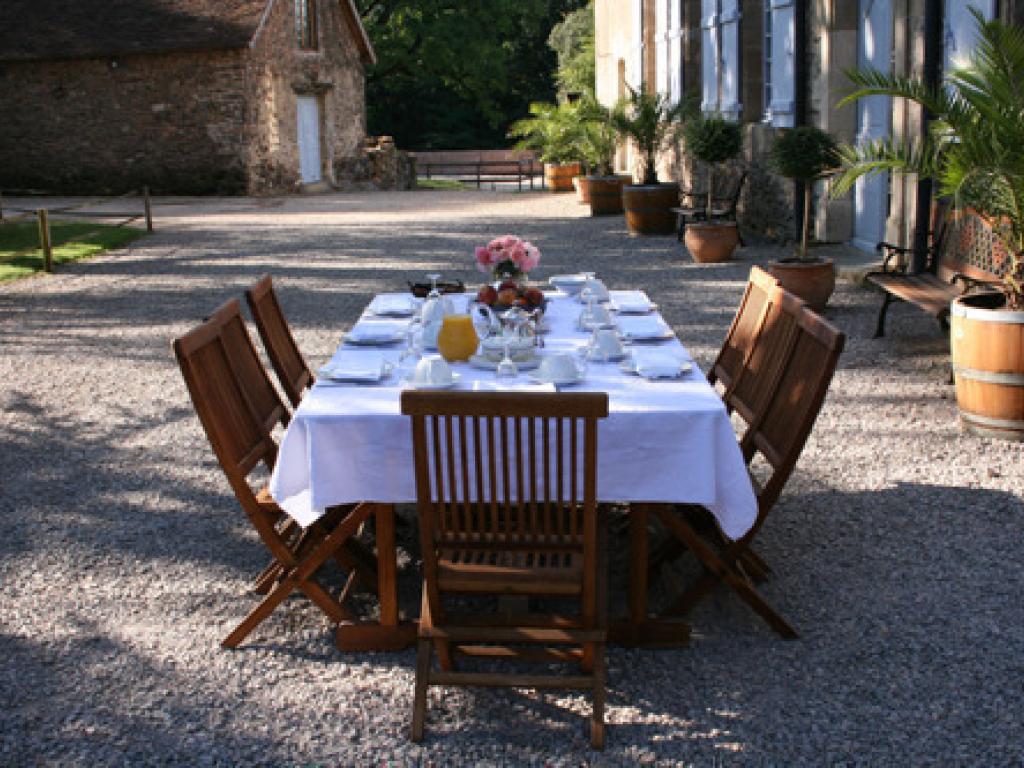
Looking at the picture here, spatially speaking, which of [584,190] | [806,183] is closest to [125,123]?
[584,190]

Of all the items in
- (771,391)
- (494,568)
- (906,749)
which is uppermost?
(771,391)

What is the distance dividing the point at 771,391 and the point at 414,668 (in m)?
1.43

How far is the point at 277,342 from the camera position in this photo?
15.6ft

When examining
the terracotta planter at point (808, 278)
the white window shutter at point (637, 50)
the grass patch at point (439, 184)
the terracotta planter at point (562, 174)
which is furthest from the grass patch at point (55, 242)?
the grass patch at point (439, 184)

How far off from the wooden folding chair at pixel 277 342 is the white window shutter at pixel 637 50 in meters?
15.1

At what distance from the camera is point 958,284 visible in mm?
7914

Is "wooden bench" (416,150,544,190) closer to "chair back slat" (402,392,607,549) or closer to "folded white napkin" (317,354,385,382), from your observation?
"folded white napkin" (317,354,385,382)

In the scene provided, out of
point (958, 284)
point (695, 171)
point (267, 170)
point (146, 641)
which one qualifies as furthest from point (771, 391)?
point (267, 170)

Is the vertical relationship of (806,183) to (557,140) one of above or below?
below

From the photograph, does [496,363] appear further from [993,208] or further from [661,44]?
[661,44]

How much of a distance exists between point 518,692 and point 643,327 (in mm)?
1654

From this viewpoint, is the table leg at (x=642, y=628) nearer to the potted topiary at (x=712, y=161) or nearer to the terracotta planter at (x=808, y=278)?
the terracotta planter at (x=808, y=278)

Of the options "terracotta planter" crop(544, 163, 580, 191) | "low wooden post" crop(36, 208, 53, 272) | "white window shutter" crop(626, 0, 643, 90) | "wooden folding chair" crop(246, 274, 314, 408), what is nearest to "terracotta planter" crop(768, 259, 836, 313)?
"wooden folding chair" crop(246, 274, 314, 408)

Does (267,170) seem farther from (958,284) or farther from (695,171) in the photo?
(958,284)
